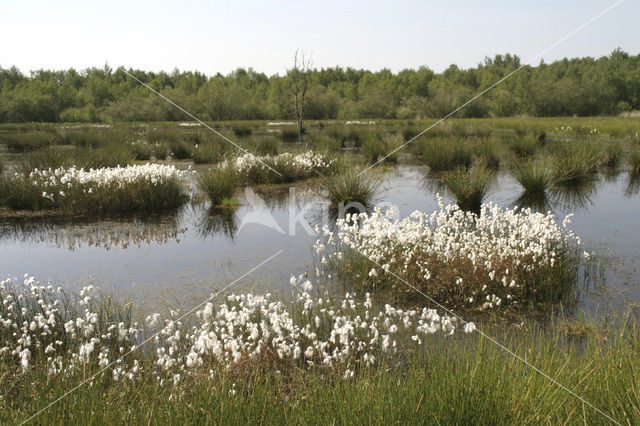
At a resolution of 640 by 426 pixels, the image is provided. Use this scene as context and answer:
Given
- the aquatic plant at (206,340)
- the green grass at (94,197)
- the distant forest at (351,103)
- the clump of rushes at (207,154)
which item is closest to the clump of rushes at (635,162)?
the clump of rushes at (207,154)

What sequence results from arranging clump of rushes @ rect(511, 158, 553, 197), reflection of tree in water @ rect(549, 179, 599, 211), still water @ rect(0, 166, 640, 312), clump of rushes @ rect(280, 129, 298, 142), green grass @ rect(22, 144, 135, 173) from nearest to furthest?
still water @ rect(0, 166, 640, 312)
reflection of tree in water @ rect(549, 179, 599, 211)
clump of rushes @ rect(511, 158, 553, 197)
green grass @ rect(22, 144, 135, 173)
clump of rushes @ rect(280, 129, 298, 142)

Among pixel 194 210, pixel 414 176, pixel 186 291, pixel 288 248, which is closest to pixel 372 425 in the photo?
pixel 186 291

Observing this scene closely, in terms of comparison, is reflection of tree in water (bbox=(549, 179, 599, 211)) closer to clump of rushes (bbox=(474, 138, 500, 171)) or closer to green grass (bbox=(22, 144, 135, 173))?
clump of rushes (bbox=(474, 138, 500, 171))

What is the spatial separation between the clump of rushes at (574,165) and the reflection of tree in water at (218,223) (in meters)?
8.84

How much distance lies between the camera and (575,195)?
43.8 ft

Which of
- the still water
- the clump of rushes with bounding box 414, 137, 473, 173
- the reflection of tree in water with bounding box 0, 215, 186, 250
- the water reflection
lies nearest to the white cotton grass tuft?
the still water

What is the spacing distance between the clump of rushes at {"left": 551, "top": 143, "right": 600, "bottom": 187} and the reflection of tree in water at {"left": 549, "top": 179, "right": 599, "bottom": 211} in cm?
26

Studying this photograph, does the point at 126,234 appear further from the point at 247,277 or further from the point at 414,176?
the point at 414,176

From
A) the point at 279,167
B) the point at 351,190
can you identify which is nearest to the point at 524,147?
the point at 279,167

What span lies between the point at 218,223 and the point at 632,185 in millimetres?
11660

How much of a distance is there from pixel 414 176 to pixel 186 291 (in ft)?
38.7

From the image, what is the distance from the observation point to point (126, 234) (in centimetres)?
998

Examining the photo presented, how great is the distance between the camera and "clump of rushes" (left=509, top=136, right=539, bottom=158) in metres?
20.1

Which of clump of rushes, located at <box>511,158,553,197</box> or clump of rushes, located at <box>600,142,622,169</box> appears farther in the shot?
clump of rushes, located at <box>600,142,622,169</box>
